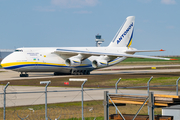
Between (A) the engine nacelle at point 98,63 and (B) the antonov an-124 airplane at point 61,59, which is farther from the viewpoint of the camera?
(A) the engine nacelle at point 98,63

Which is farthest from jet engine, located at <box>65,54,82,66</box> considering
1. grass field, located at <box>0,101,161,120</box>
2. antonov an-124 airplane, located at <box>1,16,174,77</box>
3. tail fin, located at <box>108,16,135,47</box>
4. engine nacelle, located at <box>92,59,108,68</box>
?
grass field, located at <box>0,101,161,120</box>

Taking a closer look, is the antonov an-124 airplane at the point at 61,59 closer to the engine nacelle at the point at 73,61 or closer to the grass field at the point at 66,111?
the engine nacelle at the point at 73,61

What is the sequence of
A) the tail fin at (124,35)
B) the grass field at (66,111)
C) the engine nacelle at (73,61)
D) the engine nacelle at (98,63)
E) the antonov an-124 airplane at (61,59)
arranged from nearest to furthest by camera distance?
1. the grass field at (66,111)
2. the antonov an-124 airplane at (61,59)
3. the engine nacelle at (73,61)
4. the engine nacelle at (98,63)
5. the tail fin at (124,35)

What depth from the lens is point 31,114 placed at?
1555 centimetres

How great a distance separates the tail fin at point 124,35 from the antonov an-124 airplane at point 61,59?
66.0 inches

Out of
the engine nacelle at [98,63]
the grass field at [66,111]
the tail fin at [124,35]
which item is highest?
the tail fin at [124,35]

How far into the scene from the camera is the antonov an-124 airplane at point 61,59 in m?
42.6

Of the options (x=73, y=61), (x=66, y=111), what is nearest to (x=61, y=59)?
(x=73, y=61)

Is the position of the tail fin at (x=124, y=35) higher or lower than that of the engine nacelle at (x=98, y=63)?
higher

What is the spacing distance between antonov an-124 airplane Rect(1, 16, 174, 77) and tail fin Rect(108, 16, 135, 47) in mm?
1676

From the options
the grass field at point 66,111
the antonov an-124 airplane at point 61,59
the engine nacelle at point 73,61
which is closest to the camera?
the grass field at point 66,111

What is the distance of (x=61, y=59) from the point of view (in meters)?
46.1

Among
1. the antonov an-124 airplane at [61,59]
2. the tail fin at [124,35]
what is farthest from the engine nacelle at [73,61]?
the tail fin at [124,35]

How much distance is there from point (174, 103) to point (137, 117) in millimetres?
1385
